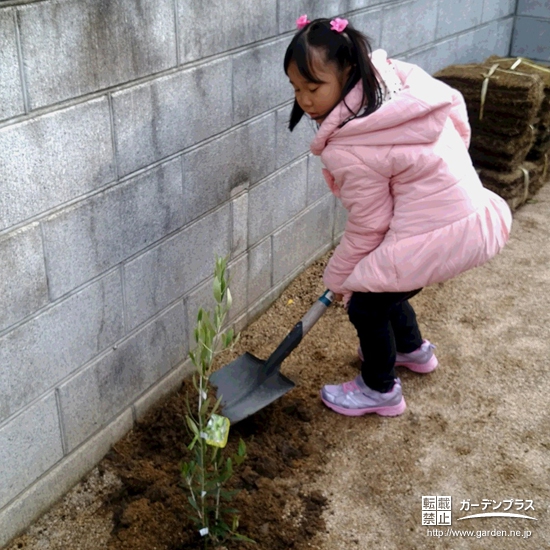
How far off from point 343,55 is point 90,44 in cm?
69

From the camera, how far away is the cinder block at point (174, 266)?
7.96 feet

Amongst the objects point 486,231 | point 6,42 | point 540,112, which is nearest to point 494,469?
point 486,231

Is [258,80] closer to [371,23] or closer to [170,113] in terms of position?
[170,113]

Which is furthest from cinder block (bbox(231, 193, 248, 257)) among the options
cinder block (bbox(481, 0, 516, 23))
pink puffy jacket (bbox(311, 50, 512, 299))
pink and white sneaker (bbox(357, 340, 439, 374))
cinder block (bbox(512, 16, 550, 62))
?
cinder block (bbox(512, 16, 550, 62))

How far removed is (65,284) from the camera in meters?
2.13

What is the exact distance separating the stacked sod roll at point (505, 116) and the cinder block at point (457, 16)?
225mm

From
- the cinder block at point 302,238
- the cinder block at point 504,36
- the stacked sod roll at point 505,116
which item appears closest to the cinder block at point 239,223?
the cinder block at point 302,238

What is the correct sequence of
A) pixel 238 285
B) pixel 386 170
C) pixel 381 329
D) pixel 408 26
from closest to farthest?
pixel 386 170, pixel 381 329, pixel 238 285, pixel 408 26

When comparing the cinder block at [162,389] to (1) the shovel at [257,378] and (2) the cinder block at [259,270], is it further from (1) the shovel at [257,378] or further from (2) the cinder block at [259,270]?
(2) the cinder block at [259,270]

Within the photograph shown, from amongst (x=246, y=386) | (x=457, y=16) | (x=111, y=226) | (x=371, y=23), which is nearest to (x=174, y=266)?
(x=111, y=226)

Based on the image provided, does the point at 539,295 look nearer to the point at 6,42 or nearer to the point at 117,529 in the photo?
the point at 117,529

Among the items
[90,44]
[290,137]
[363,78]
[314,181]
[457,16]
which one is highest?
[90,44]

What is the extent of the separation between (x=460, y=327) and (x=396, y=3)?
1.54 metres

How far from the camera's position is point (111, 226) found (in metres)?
2.24
